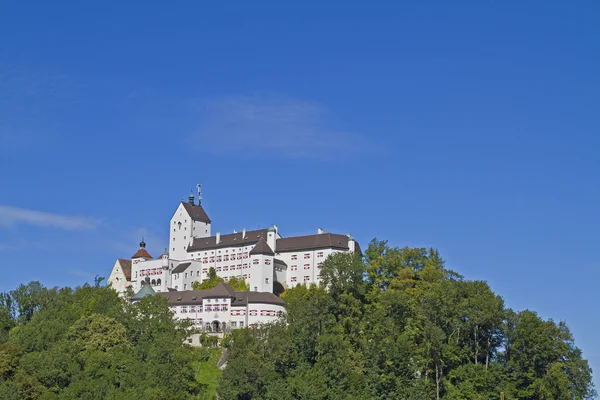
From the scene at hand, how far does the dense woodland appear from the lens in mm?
65625

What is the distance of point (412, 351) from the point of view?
68562mm

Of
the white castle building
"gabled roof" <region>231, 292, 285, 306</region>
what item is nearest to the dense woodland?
"gabled roof" <region>231, 292, 285, 306</region>

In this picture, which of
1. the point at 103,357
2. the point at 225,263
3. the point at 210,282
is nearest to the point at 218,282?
the point at 210,282

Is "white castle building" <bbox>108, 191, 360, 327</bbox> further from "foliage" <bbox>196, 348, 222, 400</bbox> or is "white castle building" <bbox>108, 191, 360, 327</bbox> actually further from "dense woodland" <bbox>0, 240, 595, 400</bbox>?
"dense woodland" <bbox>0, 240, 595, 400</bbox>

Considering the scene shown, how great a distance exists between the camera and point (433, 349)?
2704 inches

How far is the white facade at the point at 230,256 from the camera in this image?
358ft

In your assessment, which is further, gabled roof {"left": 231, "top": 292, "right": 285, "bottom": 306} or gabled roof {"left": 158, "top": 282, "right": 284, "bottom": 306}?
gabled roof {"left": 158, "top": 282, "right": 284, "bottom": 306}

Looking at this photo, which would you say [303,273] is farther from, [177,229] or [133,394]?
[133,394]

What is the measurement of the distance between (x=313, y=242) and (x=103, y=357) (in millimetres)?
44046

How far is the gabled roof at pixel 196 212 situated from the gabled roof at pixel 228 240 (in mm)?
4265

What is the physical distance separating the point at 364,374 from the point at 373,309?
9.42 m

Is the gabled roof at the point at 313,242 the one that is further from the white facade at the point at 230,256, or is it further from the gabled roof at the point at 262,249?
the gabled roof at the point at 262,249

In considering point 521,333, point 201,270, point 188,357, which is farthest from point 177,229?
point 521,333

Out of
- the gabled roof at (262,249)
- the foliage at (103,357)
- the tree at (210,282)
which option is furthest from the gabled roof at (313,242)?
the foliage at (103,357)
